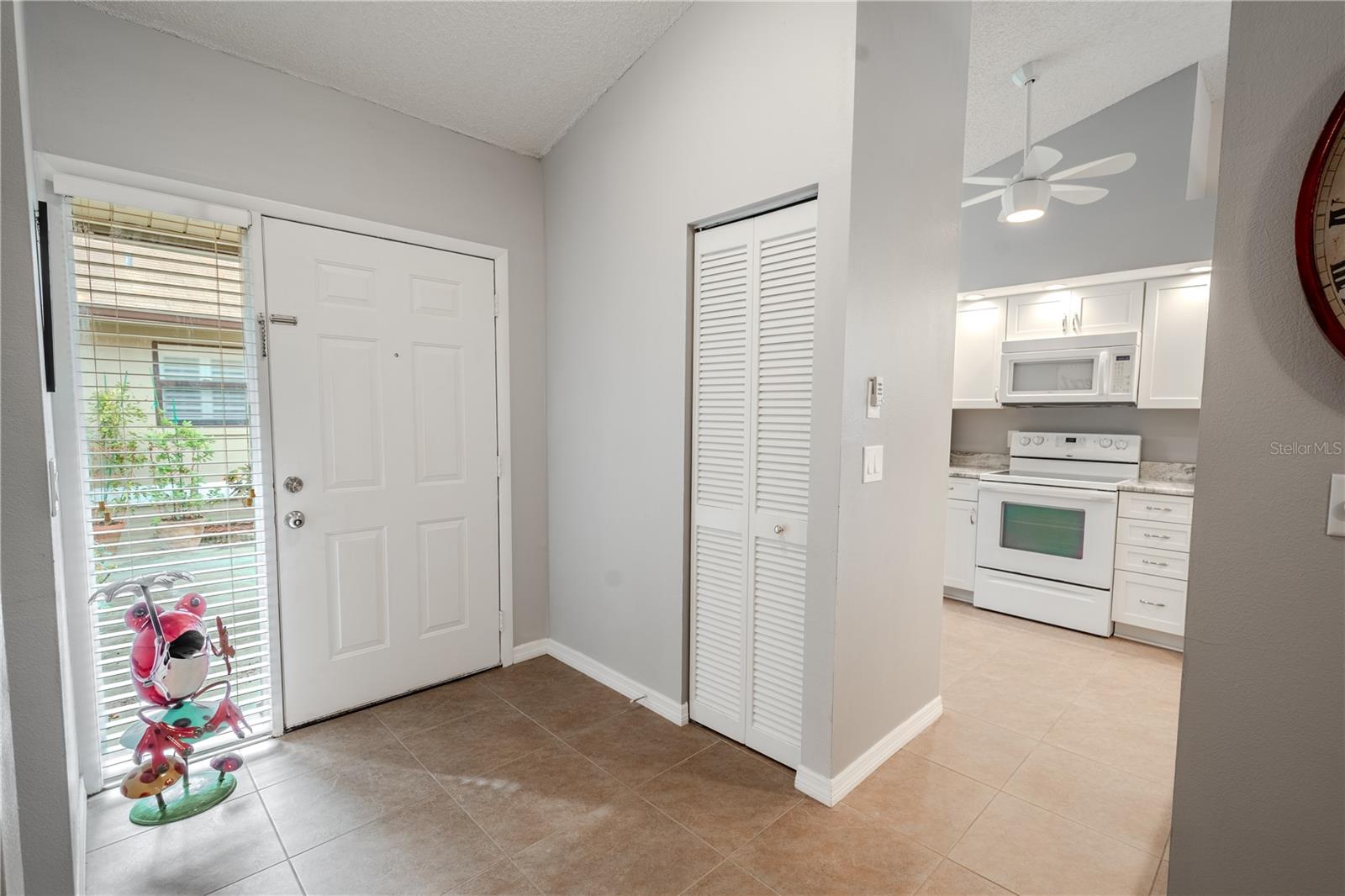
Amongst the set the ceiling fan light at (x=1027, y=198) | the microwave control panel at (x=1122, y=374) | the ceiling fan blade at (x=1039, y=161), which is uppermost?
the ceiling fan blade at (x=1039, y=161)

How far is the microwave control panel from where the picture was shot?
3656 millimetres

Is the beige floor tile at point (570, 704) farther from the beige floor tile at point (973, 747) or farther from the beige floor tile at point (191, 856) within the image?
the beige floor tile at point (973, 747)

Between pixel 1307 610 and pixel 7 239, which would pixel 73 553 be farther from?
pixel 1307 610

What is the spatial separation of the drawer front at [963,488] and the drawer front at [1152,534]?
831mm

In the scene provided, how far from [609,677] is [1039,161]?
3423mm

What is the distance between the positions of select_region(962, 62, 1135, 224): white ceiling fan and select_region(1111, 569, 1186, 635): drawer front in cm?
219

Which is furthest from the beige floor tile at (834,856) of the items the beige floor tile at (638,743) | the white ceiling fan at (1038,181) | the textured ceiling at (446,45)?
the textured ceiling at (446,45)

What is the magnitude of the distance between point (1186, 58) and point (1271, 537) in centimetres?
403

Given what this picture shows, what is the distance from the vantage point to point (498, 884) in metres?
1.66

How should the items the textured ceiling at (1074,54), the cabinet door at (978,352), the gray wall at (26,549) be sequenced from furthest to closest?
the cabinet door at (978,352) → the textured ceiling at (1074,54) → the gray wall at (26,549)

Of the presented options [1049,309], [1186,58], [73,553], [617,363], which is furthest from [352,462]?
[1186,58]

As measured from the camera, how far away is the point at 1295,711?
106cm

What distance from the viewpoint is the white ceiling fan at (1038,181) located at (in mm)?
2984

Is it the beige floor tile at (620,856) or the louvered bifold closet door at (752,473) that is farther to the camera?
the louvered bifold closet door at (752,473)
